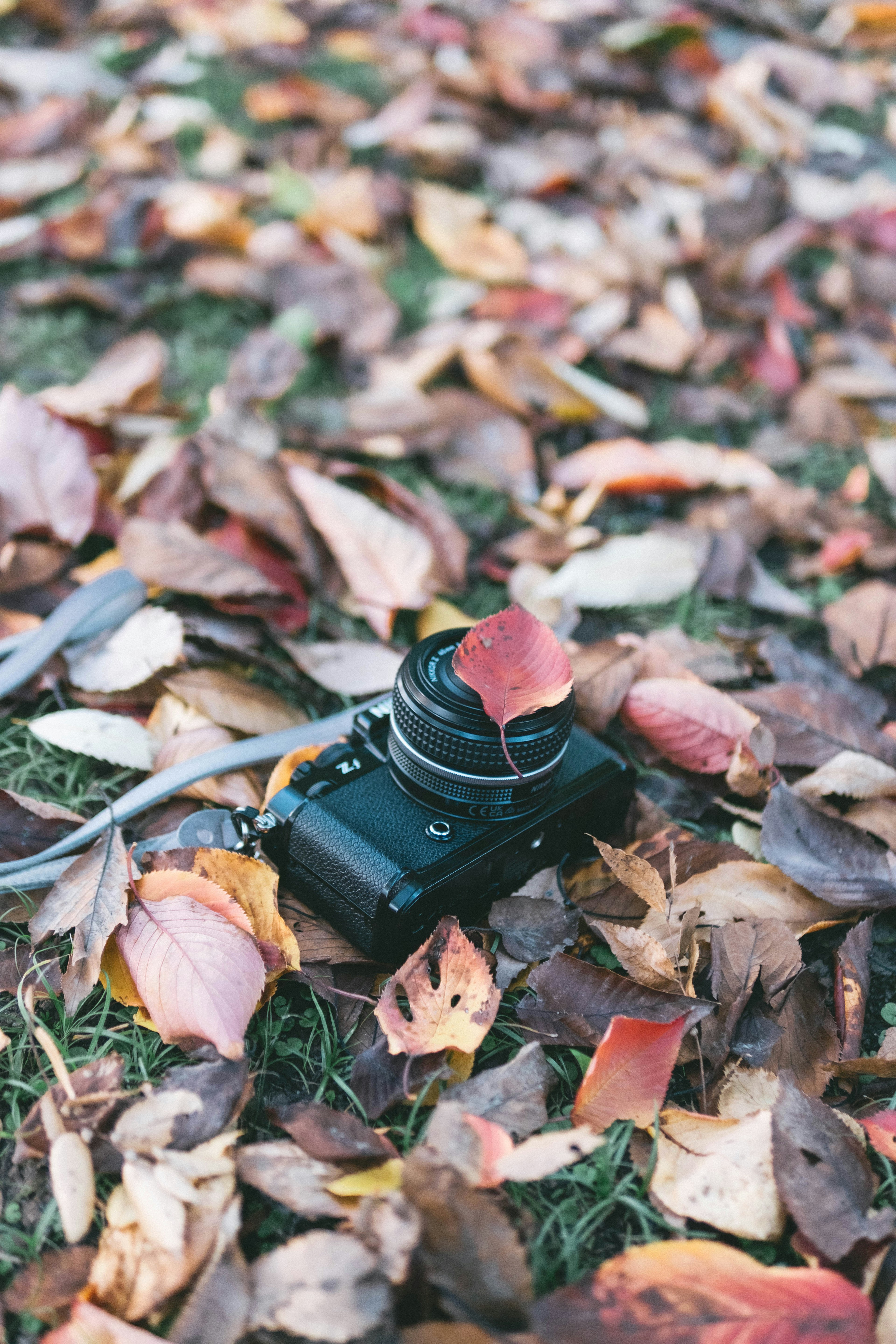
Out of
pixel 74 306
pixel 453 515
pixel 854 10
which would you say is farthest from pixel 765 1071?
pixel 854 10

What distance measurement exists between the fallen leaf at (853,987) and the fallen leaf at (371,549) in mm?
Answer: 830

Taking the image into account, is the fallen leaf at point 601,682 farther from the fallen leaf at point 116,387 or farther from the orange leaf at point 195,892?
the fallen leaf at point 116,387

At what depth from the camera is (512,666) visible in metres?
1.19

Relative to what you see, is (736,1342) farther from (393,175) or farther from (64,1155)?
(393,175)

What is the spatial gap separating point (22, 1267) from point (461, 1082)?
464 mm

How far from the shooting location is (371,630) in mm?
1851

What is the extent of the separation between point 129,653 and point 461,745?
2.15ft

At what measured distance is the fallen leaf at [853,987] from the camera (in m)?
1.27

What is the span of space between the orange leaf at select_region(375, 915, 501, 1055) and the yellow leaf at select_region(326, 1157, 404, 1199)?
0.12m

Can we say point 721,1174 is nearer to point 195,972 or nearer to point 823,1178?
point 823,1178

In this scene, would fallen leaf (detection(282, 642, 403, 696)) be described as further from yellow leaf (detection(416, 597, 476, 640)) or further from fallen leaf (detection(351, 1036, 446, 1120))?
fallen leaf (detection(351, 1036, 446, 1120))

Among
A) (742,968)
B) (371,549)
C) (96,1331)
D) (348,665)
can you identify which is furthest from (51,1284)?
(371,549)

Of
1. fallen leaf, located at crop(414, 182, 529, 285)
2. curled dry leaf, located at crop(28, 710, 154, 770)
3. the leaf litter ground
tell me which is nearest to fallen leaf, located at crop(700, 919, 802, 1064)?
the leaf litter ground

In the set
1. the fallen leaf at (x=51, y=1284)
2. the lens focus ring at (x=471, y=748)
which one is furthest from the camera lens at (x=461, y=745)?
the fallen leaf at (x=51, y=1284)
